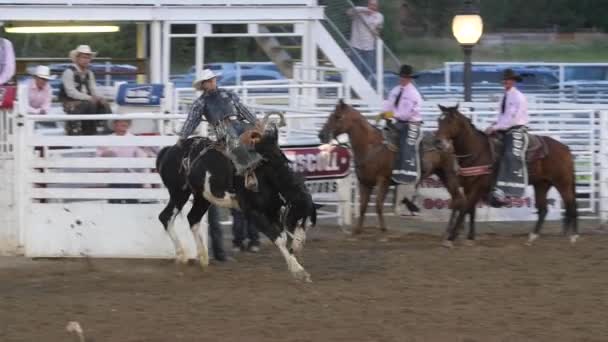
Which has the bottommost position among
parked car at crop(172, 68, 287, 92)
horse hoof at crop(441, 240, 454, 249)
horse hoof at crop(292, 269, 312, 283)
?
horse hoof at crop(292, 269, 312, 283)

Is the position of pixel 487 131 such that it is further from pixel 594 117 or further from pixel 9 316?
pixel 9 316

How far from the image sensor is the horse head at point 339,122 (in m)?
13.9

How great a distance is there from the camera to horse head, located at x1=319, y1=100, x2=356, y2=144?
13906mm

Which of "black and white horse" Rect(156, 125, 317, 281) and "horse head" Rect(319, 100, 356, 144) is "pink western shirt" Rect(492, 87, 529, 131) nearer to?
"horse head" Rect(319, 100, 356, 144)

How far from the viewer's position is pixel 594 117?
1520 centimetres

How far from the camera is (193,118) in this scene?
11305 mm

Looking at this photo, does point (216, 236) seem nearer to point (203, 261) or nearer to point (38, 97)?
point (203, 261)

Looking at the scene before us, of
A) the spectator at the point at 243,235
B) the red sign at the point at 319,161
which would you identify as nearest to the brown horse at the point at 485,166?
the red sign at the point at 319,161

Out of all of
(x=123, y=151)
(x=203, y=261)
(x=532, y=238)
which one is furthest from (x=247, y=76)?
(x=203, y=261)

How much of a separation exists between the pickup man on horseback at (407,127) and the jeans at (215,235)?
2.74 metres

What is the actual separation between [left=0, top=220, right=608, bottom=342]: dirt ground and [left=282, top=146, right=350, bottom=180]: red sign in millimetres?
1004

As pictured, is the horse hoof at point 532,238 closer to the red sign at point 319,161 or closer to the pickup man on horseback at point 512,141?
the pickup man on horseback at point 512,141

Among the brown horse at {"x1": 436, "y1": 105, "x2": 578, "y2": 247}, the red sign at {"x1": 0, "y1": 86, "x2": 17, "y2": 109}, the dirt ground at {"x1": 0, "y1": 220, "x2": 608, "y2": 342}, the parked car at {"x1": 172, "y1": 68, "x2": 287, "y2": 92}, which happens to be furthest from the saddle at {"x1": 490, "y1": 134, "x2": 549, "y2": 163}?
the parked car at {"x1": 172, "y1": 68, "x2": 287, "y2": 92}

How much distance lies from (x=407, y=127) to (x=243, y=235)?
8.44 feet
